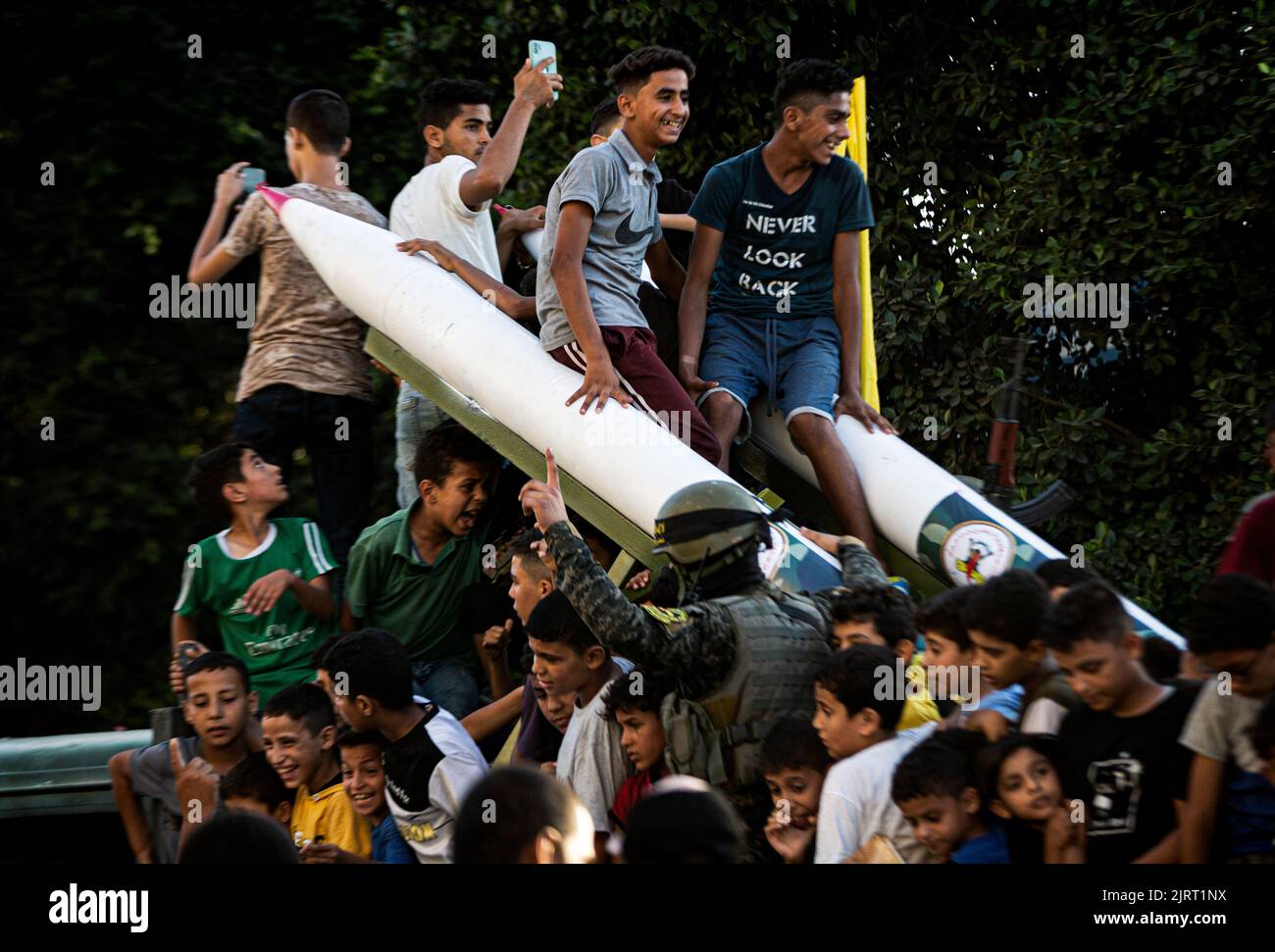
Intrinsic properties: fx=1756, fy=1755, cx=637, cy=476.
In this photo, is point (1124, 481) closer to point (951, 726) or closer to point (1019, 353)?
point (1019, 353)

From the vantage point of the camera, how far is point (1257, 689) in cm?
369

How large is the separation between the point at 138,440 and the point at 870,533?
23.8 feet

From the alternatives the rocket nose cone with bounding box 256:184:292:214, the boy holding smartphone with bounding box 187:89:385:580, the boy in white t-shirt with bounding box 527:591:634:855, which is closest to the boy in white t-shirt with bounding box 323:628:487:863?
the boy in white t-shirt with bounding box 527:591:634:855

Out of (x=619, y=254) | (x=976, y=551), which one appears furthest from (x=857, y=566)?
(x=619, y=254)

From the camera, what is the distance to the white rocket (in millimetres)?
5469

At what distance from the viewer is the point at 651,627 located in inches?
179

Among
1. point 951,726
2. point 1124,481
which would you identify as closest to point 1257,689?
point 951,726

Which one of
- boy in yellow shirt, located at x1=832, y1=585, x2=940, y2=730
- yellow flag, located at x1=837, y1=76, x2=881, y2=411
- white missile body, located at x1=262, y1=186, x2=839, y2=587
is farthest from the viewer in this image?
yellow flag, located at x1=837, y1=76, x2=881, y2=411

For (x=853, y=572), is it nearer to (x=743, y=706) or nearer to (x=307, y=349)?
(x=743, y=706)

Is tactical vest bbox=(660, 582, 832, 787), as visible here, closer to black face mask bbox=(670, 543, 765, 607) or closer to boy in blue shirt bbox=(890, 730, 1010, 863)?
black face mask bbox=(670, 543, 765, 607)

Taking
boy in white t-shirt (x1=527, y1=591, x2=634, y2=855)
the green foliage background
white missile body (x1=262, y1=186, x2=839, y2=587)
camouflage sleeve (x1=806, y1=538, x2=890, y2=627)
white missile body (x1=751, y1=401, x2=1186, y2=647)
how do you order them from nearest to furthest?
boy in white t-shirt (x1=527, y1=591, x2=634, y2=855) < camouflage sleeve (x1=806, y1=538, x2=890, y2=627) < white missile body (x1=262, y1=186, x2=839, y2=587) < white missile body (x1=751, y1=401, x2=1186, y2=647) < the green foliage background

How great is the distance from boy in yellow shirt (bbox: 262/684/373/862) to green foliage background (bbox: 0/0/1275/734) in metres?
3.35

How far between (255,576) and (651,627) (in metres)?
1.84

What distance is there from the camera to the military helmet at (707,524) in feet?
16.0
